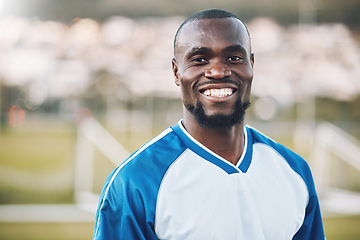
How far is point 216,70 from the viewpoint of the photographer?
1.10 metres

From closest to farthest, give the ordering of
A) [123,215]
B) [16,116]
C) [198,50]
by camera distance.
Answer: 1. [123,215]
2. [198,50]
3. [16,116]

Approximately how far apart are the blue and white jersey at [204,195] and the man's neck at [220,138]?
2 cm

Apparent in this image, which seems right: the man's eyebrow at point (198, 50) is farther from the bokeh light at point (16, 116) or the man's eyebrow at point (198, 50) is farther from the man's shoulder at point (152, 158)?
the bokeh light at point (16, 116)

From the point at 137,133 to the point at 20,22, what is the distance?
11.2ft

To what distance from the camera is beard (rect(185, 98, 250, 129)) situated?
1142mm

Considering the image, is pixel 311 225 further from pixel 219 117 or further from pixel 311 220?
pixel 219 117

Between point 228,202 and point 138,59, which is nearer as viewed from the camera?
point 228,202

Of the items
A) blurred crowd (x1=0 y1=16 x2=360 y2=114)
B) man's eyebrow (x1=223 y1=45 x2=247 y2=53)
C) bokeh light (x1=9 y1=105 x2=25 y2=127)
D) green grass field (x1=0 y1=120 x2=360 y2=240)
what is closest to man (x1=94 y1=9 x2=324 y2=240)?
man's eyebrow (x1=223 y1=45 x2=247 y2=53)

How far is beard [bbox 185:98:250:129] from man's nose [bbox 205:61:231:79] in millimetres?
76

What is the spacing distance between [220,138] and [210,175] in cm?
10

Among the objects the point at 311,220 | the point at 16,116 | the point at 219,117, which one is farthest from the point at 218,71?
the point at 16,116

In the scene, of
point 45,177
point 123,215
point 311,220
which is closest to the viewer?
point 123,215

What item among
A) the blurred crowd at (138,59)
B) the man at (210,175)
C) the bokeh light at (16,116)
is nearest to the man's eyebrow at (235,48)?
the man at (210,175)

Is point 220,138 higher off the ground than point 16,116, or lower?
lower
